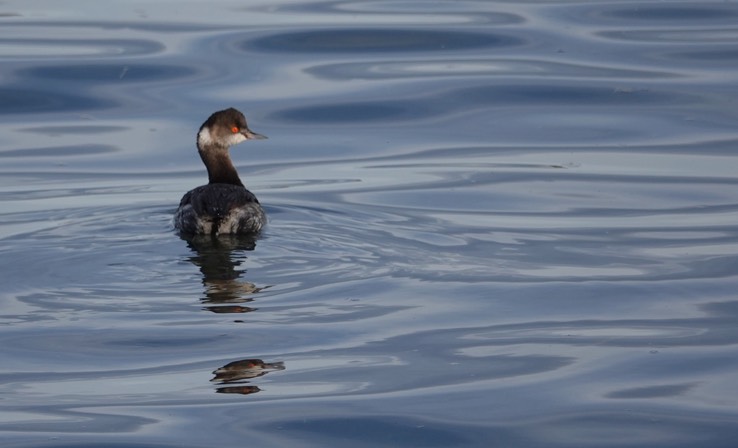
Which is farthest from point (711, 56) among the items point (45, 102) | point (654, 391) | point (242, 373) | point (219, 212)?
point (242, 373)

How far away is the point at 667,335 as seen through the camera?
7633 millimetres

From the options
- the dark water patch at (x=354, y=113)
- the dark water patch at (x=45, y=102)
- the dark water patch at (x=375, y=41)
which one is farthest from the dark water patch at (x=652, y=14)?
the dark water patch at (x=45, y=102)

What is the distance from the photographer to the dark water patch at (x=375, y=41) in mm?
17828

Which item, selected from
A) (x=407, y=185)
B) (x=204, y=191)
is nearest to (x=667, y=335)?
(x=204, y=191)

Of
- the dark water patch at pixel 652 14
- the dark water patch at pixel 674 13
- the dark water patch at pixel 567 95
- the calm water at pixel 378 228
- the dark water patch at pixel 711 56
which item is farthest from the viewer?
the dark water patch at pixel 674 13

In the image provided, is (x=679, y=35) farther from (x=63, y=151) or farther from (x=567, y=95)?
(x=63, y=151)

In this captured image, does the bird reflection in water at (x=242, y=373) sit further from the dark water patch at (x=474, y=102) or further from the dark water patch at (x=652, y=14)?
the dark water patch at (x=652, y=14)

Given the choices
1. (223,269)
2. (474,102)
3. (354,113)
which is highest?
(474,102)

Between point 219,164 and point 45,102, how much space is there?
4.59 metres

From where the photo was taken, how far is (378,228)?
10398mm

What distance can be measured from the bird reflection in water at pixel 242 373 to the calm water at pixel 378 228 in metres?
0.02

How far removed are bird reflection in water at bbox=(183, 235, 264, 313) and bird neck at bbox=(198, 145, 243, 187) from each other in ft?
5.52

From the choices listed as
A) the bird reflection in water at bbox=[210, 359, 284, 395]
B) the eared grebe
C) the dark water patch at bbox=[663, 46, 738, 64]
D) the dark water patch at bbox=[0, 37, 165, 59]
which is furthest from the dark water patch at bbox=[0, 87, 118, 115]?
the bird reflection in water at bbox=[210, 359, 284, 395]

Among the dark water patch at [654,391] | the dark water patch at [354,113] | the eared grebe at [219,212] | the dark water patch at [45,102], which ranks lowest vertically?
the dark water patch at [654,391]
